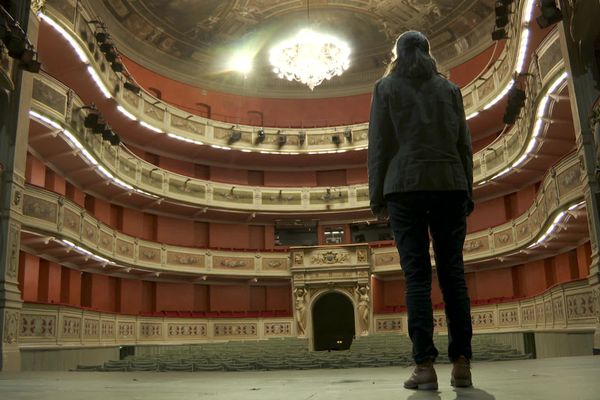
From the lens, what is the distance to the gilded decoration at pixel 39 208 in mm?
12195

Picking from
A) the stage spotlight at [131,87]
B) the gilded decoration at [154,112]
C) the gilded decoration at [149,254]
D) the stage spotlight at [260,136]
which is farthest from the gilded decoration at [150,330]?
the stage spotlight at [260,136]

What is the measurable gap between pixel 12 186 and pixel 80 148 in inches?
205

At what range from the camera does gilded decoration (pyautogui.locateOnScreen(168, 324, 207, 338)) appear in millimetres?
20812

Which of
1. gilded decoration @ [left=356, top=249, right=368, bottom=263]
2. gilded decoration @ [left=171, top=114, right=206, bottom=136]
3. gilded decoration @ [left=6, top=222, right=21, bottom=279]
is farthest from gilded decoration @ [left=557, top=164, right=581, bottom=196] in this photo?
gilded decoration @ [left=171, top=114, right=206, bottom=136]

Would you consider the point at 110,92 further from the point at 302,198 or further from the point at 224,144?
the point at 302,198

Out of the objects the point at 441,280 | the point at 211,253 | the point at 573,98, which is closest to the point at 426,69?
the point at 441,280

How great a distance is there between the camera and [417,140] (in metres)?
2.93

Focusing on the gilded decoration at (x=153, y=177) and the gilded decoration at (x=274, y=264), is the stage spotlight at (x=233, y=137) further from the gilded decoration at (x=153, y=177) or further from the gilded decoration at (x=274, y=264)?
the gilded decoration at (x=274, y=264)

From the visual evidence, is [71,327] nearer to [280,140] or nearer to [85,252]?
[85,252]

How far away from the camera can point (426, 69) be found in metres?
3.05

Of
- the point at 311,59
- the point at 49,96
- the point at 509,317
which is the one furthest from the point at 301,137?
the point at 49,96

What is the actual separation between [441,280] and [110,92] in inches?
673

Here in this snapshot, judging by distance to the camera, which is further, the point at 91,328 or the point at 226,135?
the point at 226,135

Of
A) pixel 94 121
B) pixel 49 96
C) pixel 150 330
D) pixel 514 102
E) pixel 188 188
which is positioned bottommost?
pixel 150 330
